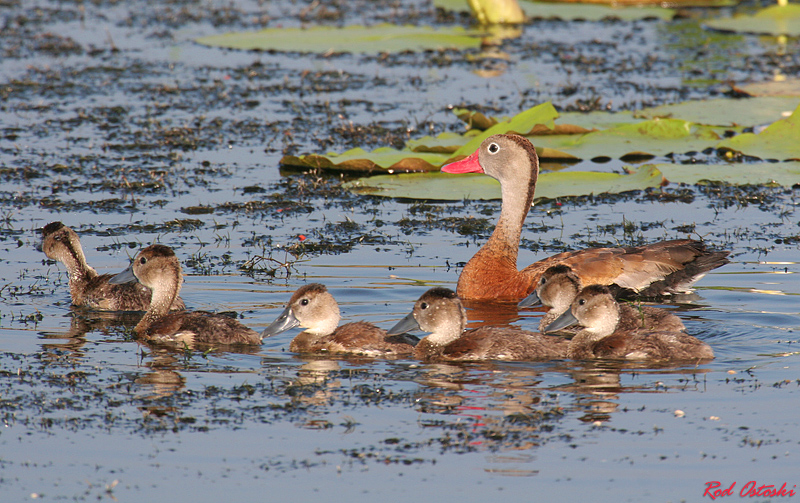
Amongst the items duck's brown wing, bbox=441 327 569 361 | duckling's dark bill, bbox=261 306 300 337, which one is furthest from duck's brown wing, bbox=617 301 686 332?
duckling's dark bill, bbox=261 306 300 337

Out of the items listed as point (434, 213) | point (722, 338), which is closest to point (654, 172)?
point (434, 213)

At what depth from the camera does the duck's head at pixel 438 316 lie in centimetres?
708

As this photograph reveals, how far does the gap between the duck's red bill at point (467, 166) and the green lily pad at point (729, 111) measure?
13.2 ft

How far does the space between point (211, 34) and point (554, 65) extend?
246 inches

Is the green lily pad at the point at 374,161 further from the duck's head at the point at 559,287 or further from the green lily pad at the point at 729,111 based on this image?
the duck's head at the point at 559,287

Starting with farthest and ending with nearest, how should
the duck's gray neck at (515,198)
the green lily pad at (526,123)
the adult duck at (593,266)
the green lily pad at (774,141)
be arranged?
the green lily pad at (774,141)
the green lily pad at (526,123)
the duck's gray neck at (515,198)
the adult duck at (593,266)

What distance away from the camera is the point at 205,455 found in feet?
17.8

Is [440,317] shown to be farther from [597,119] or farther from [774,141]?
[597,119]

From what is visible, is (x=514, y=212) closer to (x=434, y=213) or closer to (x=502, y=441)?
(x=434, y=213)

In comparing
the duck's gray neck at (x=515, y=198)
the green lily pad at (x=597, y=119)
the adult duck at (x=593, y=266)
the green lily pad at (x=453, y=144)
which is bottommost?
the adult duck at (x=593, y=266)

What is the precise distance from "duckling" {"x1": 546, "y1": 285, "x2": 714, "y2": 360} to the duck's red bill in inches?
96.0

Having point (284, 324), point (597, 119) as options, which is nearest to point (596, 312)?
point (284, 324)

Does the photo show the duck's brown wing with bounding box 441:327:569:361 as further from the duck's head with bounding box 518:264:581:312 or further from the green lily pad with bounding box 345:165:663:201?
the green lily pad with bounding box 345:165:663:201

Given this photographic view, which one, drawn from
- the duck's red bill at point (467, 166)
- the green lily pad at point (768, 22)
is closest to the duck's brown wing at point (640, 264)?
the duck's red bill at point (467, 166)
